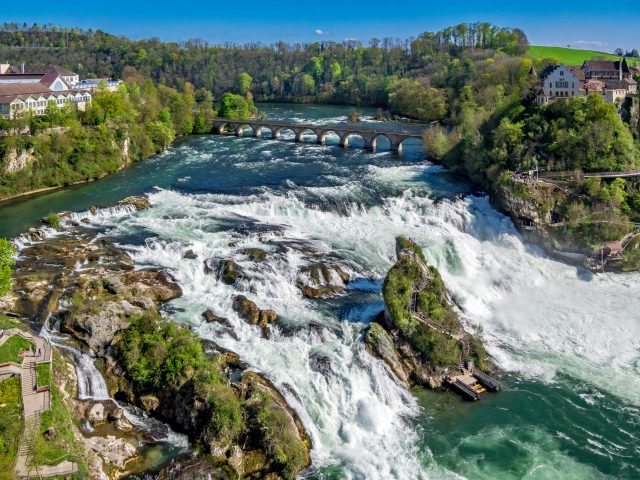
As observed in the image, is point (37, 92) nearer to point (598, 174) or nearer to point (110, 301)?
point (110, 301)

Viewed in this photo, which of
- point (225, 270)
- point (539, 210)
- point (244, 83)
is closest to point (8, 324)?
point (225, 270)

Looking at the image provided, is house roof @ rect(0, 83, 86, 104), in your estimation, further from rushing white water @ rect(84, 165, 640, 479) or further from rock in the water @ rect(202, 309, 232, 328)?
rock in the water @ rect(202, 309, 232, 328)

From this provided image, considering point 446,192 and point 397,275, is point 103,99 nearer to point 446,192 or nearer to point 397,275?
point 446,192

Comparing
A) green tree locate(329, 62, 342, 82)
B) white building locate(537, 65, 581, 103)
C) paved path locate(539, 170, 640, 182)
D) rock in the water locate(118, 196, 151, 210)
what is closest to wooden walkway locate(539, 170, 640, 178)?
paved path locate(539, 170, 640, 182)

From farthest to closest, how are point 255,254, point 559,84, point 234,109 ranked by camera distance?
point 234,109
point 559,84
point 255,254

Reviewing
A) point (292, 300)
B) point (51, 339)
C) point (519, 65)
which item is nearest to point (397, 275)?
point (292, 300)

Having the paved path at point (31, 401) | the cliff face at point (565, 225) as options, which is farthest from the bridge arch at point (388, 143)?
the paved path at point (31, 401)

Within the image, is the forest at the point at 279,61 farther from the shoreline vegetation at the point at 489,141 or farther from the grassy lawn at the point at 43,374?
the grassy lawn at the point at 43,374
